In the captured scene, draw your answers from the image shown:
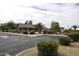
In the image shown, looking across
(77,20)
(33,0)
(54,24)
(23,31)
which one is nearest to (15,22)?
(23,31)

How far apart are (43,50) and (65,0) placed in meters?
1.30

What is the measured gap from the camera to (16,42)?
148 inches

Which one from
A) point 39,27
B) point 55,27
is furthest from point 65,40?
point 39,27

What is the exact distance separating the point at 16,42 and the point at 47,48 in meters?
0.77

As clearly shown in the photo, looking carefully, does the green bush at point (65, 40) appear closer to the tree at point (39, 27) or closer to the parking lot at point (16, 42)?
the parking lot at point (16, 42)

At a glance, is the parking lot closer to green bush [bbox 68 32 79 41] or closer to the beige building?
the beige building

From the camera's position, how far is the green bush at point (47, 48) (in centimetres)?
358

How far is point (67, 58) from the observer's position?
12.1ft

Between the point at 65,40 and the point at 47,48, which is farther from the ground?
the point at 65,40

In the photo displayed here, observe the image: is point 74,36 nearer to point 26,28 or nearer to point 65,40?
point 65,40

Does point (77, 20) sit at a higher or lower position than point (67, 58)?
higher

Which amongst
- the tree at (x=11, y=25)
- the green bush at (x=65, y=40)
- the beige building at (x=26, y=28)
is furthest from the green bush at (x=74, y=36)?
the tree at (x=11, y=25)

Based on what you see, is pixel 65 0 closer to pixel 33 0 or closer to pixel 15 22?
pixel 33 0

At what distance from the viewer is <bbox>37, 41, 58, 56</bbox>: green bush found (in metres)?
3.58
